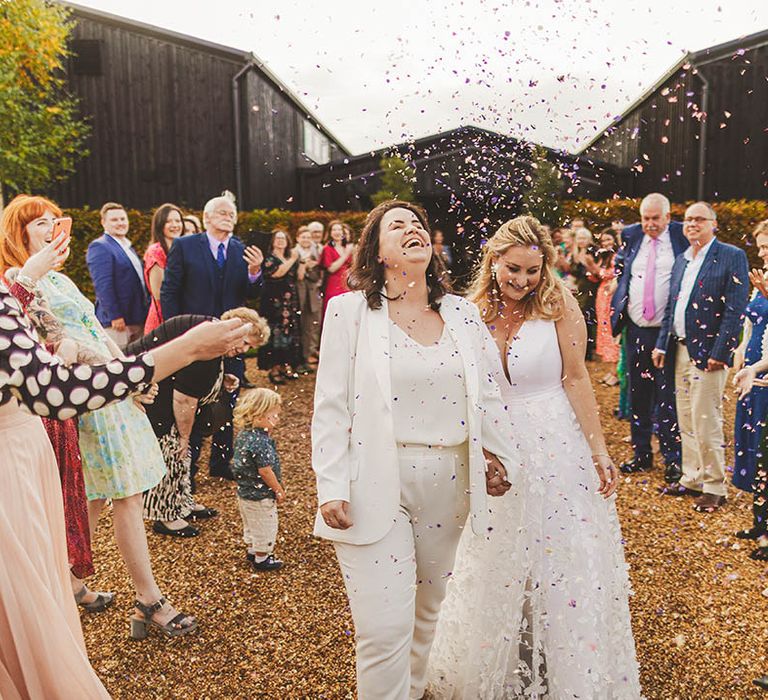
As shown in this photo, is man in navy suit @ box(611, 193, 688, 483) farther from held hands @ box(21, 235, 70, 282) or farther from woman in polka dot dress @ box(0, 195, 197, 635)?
held hands @ box(21, 235, 70, 282)

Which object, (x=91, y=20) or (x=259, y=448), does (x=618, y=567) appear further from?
(x=91, y=20)

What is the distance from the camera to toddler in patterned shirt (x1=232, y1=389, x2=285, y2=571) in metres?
4.26

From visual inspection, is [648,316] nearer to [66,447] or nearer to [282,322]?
[66,447]

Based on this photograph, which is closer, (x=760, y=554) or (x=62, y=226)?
(x=62, y=226)

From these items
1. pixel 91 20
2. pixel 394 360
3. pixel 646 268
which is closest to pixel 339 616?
pixel 394 360

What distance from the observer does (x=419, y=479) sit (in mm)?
2482

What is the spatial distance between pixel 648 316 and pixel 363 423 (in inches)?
166

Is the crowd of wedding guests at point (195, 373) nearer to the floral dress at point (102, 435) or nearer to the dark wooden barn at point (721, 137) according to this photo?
the floral dress at point (102, 435)

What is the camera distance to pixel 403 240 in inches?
104

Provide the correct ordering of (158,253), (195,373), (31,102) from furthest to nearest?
(31,102)
(158,253)
(195,373)

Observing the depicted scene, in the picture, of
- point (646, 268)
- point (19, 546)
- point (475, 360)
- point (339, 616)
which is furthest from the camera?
point (646, 268)

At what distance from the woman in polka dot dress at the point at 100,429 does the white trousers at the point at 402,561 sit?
1.53 meters

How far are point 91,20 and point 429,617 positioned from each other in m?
16.9

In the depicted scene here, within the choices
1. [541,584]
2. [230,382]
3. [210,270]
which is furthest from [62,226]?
[541,584]
